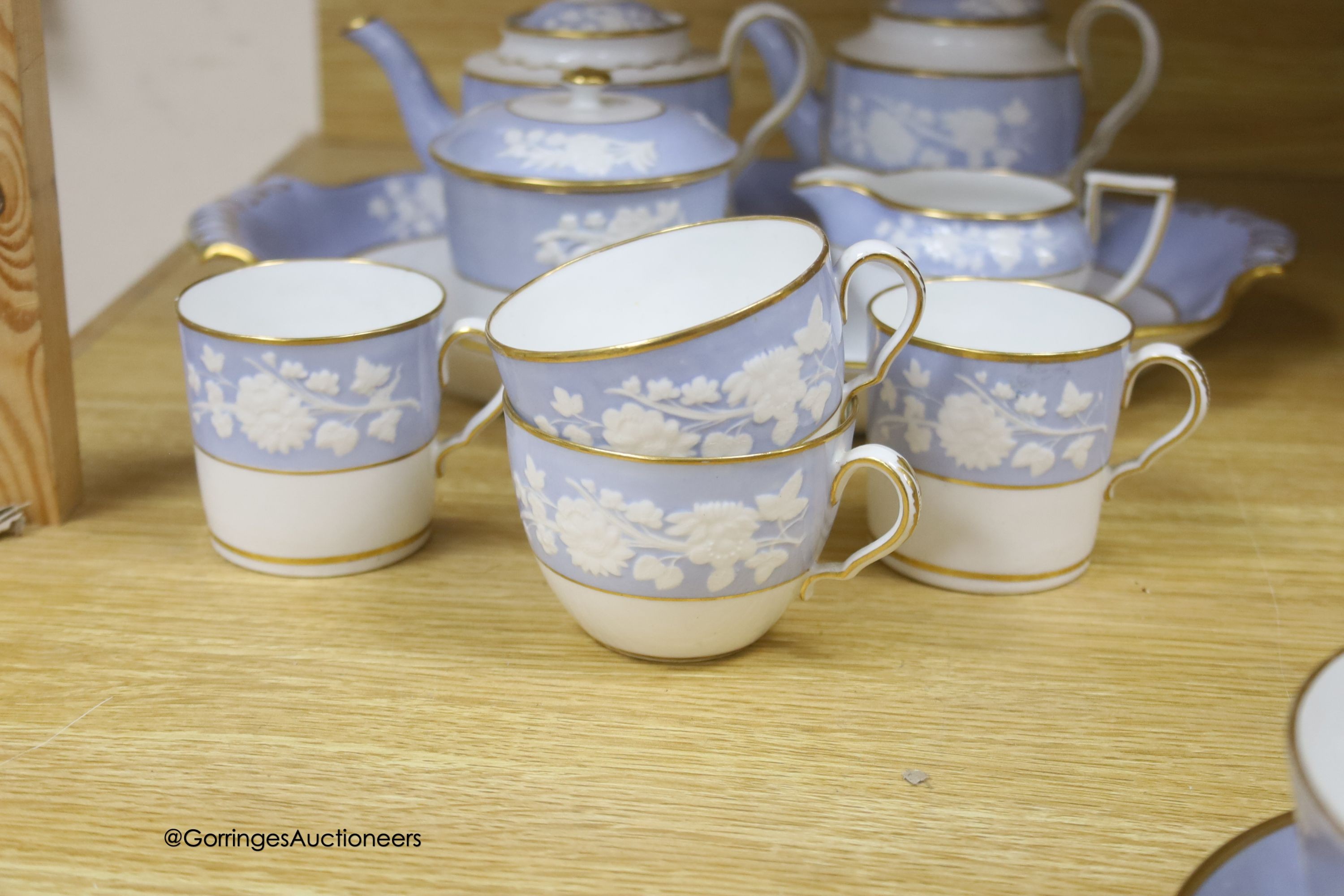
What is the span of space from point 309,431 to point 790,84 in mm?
446

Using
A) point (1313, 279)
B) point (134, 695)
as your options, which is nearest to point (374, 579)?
point (134, 695)

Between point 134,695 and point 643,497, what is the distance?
0.64 feet

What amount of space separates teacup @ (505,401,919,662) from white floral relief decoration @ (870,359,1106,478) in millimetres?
49

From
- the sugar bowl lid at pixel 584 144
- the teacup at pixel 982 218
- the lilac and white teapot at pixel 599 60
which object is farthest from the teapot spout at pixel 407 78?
the teacup at pixel 982 218

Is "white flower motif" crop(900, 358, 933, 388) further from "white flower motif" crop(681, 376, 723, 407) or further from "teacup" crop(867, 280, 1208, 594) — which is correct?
"white flower motif" crop(681, 376, 723, 407)

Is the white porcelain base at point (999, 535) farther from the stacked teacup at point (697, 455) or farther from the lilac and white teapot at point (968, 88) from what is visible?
the lilac and white teapot at point (968, 88)

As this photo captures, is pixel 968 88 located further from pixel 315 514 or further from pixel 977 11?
pixel 315 514

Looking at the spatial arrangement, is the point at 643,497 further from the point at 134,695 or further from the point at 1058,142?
the point at 1058,142

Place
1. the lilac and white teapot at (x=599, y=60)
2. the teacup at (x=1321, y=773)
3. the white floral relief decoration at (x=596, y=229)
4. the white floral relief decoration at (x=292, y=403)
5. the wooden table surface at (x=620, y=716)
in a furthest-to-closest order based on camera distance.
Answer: the lilac and white teapot at (x=599, y=60) → the white floral relief decoration at (x=596, y=229) → the white floral relief decoration at (x=292, y=403) → the wooden table surface at (x=620, y=716) → the teacup at (x=1321, y=773)

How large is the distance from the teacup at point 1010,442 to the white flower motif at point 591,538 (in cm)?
14

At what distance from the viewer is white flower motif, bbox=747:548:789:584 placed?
45 cm

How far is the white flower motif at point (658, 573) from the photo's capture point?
441mm

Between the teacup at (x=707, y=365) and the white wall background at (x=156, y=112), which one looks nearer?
the teacup at (x=707, y=365)

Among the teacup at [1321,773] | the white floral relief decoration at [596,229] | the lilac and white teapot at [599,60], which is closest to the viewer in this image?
the teacup at [1321,773]
